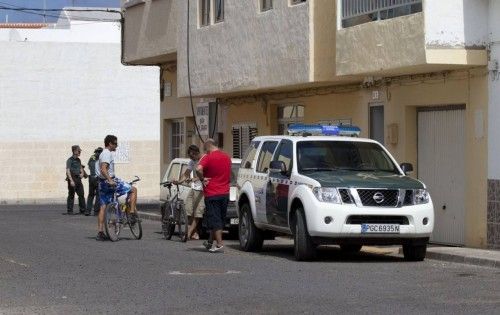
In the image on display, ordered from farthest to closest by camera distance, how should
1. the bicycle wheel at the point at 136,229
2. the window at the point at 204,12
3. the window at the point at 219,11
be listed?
1. the window at the point at 204,12
2. the window at the point at 219,11
3. the bicycle wheel at the point at 136,229

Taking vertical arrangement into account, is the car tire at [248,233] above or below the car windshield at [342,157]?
below

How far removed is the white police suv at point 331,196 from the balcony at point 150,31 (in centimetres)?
1246

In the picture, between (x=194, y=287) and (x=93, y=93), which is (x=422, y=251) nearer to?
(x=194, y=287)

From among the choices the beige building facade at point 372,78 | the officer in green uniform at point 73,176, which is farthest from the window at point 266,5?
the officer in green uniform at point 73,176

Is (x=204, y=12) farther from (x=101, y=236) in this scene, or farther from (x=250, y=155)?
(x=250, y=155)

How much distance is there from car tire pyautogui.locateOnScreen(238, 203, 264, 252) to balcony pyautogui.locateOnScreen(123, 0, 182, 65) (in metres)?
12.4

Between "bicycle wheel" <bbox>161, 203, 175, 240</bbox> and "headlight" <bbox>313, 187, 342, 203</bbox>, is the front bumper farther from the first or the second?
"bicycle wheel" <bbox>161, 203, 175, 240</bbox>

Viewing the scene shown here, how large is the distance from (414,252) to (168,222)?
252 inches

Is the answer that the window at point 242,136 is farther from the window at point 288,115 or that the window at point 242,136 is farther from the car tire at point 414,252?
the car tire at point 414,252

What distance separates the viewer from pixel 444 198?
22344mm

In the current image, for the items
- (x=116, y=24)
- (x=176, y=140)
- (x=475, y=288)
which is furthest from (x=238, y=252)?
(x=116, y=24)

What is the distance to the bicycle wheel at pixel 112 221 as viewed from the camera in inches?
910

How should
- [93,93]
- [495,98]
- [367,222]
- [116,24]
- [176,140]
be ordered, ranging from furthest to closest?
[116,24], [93,93], [176,140], [495,98], [367,222]

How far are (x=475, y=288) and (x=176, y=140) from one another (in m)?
22.7
